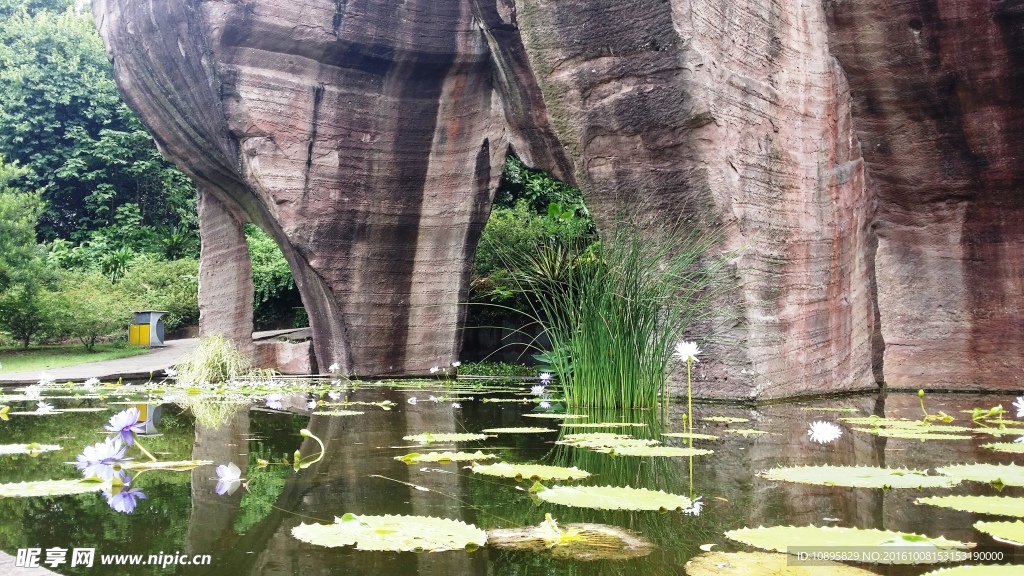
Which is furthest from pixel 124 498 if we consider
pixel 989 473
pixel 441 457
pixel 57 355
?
pixel 57 355

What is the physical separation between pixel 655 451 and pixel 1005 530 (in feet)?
3.36

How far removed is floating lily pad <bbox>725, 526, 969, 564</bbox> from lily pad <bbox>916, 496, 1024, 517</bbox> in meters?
0.26

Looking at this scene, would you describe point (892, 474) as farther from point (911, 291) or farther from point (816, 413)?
point (911, 291)

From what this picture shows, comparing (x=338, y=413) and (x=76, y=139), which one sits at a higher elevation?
(x=76, y=139)

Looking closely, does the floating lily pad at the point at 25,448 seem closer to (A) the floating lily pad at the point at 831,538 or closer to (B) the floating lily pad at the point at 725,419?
(A) the floating lily pad at the point at 831,538

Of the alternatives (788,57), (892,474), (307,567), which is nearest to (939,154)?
(788,57)

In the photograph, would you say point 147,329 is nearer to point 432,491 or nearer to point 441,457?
point 441,457

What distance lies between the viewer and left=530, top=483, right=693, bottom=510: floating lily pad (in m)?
1.47

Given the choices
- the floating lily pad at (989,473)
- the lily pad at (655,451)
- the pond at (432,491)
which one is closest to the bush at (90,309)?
the pond at (432,491)

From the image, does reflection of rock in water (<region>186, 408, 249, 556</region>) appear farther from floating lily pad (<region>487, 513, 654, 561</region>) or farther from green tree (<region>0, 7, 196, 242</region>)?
green tree (<region>0, 7, 196, 242</region>)

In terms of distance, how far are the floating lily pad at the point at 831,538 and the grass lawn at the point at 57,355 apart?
923cm

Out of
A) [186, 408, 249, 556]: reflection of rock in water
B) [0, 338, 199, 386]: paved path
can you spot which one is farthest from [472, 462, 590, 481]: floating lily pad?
[0, 338, 199, 386]: paved path

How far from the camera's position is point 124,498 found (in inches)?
61.7

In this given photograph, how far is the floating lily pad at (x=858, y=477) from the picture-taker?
5.58 feet
